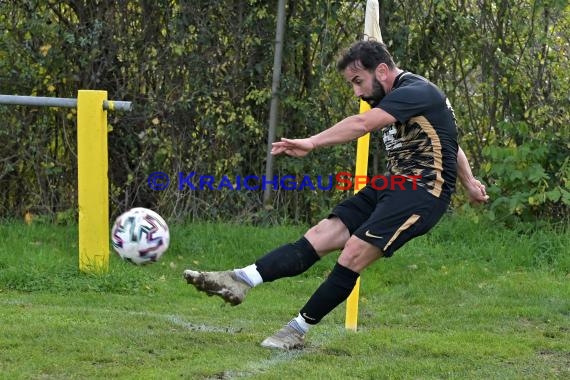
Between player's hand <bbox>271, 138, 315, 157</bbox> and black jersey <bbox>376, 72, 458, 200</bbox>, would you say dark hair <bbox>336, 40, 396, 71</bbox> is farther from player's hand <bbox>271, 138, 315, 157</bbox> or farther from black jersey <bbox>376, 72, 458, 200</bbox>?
player's hand <bbox>271, 138, 315, 157</bbox>

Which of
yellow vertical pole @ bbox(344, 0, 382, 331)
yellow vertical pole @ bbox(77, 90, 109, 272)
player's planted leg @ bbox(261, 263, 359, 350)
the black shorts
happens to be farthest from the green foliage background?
player's planted leg @ bbox(261, 263, 359, 350)

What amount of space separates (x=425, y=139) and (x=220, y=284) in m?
1.33

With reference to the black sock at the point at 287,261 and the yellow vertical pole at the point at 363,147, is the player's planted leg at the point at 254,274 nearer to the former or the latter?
the black sock at the point at 287,261

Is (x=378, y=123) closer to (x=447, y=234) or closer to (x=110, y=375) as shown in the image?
(x=110, y=375)

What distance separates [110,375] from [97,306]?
6.92ft

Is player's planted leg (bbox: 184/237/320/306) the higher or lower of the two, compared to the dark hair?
lower

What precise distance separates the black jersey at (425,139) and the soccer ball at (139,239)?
1.58 m

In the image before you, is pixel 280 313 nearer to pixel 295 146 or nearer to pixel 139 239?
pixel 139 239

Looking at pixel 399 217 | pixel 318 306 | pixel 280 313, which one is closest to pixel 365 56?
pixel 399 217

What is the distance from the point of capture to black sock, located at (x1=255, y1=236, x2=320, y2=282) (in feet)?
17.5

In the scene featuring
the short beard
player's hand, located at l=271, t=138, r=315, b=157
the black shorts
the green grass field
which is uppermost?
the short beard

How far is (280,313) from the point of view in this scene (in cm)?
662

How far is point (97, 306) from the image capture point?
670cm

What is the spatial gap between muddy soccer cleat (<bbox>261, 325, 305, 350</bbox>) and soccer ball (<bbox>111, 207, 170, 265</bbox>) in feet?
3.50
